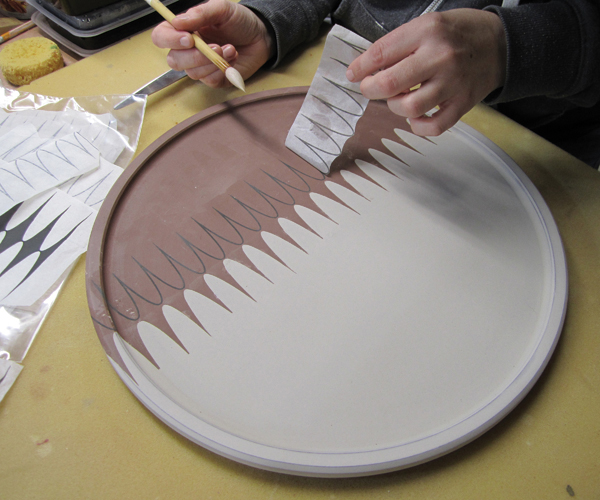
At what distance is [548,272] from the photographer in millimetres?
542

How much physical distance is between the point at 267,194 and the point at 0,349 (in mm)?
402

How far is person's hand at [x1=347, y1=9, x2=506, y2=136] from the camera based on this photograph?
0.52m

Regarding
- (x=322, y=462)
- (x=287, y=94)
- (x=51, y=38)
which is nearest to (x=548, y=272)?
(x=322, y=462)

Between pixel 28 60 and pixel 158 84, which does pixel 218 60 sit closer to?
pixel 158 84

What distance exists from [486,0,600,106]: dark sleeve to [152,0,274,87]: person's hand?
1.34 ft

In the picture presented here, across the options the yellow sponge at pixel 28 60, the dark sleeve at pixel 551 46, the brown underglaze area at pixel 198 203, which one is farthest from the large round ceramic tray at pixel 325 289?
the yellow sponge at pixel 28 60

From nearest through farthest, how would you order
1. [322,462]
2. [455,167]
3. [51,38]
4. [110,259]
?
1. [322,462]
2. [110,259]
3. [455,167]
4. [51,38]

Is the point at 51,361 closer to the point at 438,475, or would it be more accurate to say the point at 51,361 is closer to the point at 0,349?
the point at 0,349

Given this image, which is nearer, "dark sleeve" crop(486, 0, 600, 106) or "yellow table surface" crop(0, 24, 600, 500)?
"yellow table surface" crop(0, 24, 600, 500)

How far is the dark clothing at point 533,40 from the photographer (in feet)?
1.88

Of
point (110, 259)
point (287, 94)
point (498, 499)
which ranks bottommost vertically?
point (498, 499)

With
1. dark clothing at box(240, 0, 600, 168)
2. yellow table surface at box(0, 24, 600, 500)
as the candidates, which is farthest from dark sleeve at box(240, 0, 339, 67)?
yellow table surface at box(0, 24, 600, 500)

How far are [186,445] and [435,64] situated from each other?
55cm

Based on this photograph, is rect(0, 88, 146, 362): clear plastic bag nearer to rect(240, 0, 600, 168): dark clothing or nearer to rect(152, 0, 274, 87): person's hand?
rect(152, 0, 274, 87): person's hand
